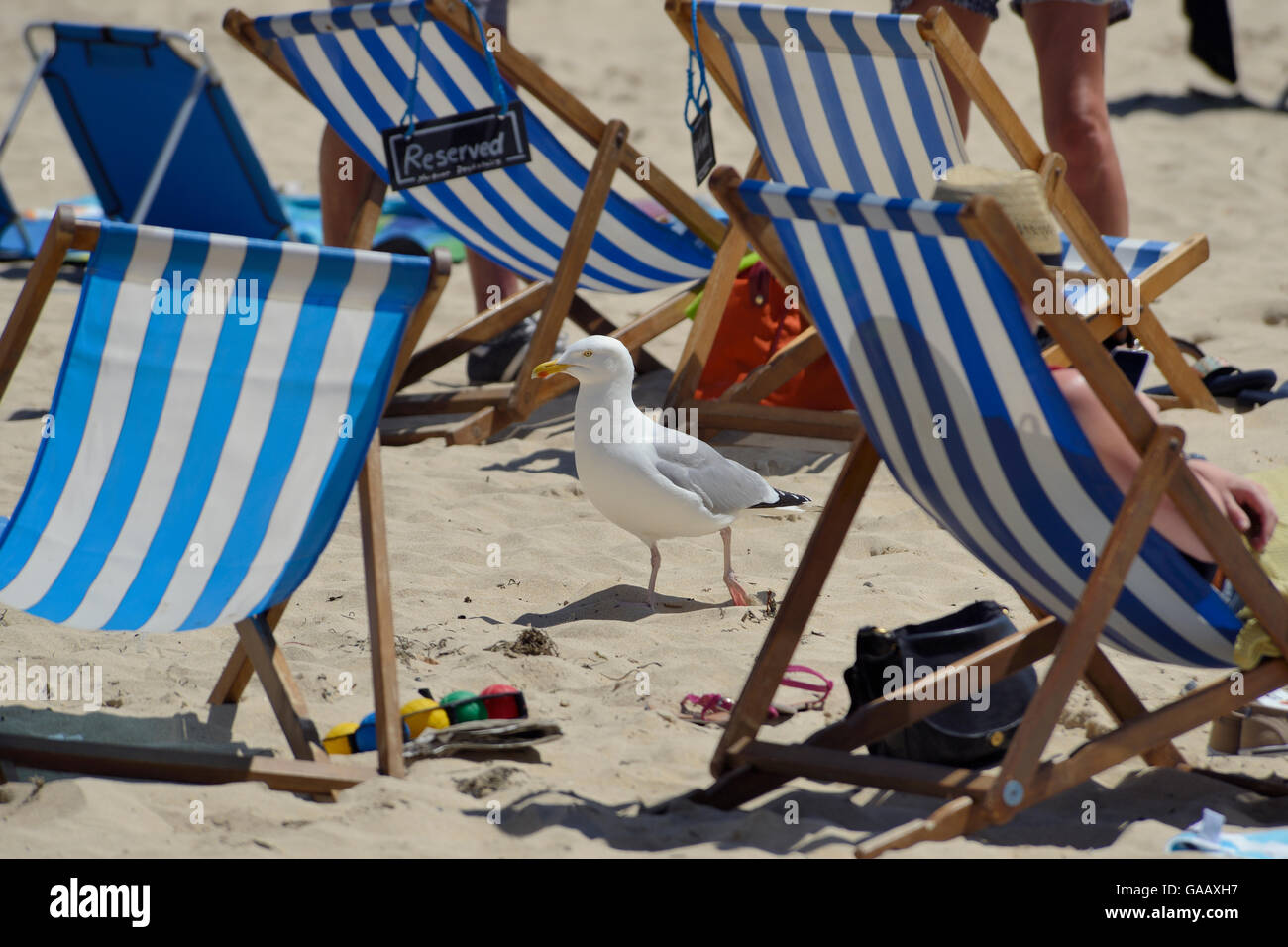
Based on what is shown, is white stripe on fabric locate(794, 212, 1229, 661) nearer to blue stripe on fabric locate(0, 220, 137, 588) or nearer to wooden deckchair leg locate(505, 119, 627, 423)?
blue stripe on fabric locate(0, 220, 137, 588)

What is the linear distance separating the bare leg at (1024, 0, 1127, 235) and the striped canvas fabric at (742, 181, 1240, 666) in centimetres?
235

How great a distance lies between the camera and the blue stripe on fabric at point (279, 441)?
7.93 feet

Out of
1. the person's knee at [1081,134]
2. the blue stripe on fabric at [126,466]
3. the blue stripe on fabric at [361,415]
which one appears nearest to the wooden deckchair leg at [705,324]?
the person's knee at [1081,134]

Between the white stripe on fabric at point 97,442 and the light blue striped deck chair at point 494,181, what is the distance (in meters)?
2.04

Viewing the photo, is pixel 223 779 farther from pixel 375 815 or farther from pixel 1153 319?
pixel 1153 319

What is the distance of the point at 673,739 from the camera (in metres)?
2.68

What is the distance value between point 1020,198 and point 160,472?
1.46 meters

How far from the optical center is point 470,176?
15.3 ft

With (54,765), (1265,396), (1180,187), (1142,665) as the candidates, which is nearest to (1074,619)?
(1142,665)

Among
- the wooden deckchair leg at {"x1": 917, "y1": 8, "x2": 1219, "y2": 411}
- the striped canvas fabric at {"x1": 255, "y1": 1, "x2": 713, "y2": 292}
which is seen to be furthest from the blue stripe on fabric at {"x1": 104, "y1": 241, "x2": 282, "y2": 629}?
the striped canvas fabric at {"x1": 255, "y1": 1, "x2": 713, "y2": 292}

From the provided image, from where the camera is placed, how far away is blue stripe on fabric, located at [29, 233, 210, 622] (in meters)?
2.42

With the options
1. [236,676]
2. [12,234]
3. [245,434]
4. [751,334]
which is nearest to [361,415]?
[245,434]

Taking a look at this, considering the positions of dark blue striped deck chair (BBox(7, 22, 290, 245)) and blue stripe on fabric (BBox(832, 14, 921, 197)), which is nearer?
blue stripe on fabric (BBox(832, 14, 921, 197))

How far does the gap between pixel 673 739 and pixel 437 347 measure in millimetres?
2606
